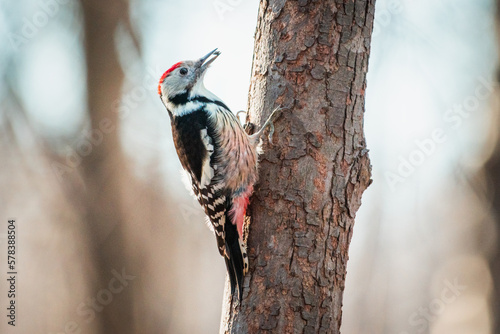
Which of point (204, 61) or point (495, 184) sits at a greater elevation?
point (495, 184)

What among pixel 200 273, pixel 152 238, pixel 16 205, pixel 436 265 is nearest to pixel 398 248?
pixel 436 265

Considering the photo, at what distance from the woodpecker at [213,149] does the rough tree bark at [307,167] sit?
0.15 meters

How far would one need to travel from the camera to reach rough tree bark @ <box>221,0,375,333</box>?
228cm

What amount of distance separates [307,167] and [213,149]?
2.69 ft

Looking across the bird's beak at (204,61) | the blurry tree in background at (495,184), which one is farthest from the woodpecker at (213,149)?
the blurry tree in background at (495,184)

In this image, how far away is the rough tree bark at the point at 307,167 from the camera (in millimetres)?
2281

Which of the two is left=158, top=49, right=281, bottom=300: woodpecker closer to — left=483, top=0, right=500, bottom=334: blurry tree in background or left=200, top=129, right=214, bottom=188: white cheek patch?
left=200, top=129, right=214, bottom=188: white cheek patch

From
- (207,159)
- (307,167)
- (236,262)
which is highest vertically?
(207,159)

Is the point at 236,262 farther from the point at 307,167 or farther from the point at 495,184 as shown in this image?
the point at 495,184

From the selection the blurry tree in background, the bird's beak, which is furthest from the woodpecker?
the blurry tree in background

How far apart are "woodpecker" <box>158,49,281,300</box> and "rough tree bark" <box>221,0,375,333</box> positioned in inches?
6.0

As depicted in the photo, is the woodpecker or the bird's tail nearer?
the bird's tail

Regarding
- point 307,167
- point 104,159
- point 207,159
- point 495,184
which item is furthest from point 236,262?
point 495,184

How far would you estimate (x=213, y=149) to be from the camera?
3029 millimetres
